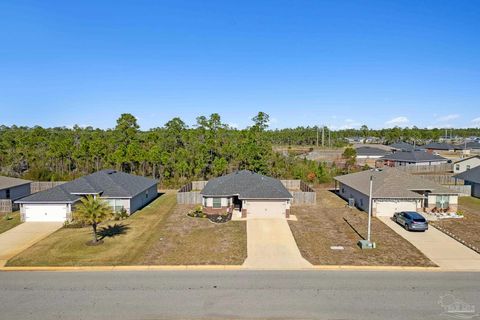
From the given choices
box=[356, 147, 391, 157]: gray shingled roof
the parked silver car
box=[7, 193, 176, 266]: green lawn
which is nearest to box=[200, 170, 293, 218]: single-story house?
box=[7, 193, 176, 266]: green lawn

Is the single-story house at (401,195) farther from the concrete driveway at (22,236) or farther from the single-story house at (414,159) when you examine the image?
the single-story house at (414,159)

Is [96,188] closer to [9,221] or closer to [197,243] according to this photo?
[9,221]

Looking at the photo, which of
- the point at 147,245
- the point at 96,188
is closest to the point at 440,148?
the point at 96,188

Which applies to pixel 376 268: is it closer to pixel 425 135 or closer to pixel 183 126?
pixel 183 126

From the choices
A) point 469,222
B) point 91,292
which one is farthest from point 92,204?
point 469,222

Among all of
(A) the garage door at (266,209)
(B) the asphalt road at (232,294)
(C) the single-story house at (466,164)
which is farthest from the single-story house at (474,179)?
(B) the asphalt road at (232,294)

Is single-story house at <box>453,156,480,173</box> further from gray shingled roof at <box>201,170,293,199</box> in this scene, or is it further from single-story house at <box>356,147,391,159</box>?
gray shingled roof at <box>201,170,293,199</box>
